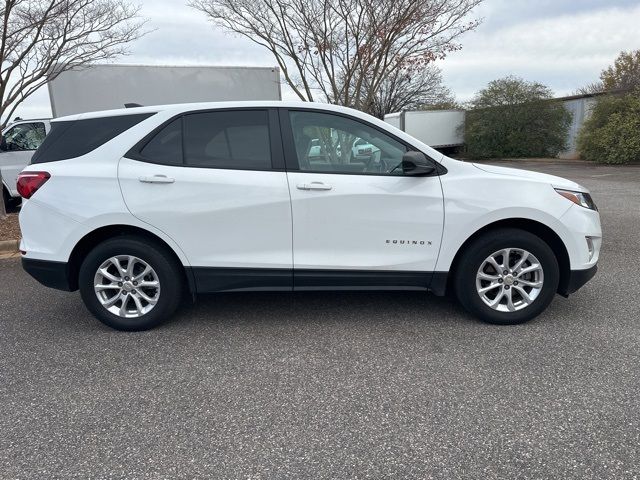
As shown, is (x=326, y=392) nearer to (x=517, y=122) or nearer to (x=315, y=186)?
(x=315, y=186)

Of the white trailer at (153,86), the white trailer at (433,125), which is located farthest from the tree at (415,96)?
the white trailer at (153,86)

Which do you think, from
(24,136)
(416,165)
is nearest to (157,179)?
(416,165)

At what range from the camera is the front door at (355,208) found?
3.50 m

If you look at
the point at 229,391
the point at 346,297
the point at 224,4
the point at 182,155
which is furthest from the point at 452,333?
the point at 224,4

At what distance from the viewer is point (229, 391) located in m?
2.84

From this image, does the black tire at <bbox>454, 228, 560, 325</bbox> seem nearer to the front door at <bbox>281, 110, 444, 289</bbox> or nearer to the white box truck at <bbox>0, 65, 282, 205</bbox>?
the front door at <bbox>281, 110, 444, 289</bbox>

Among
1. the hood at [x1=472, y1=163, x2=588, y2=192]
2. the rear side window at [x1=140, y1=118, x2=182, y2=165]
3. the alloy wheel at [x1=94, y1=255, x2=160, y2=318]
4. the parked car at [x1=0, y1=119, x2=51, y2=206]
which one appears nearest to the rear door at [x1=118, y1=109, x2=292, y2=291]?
the rear side window at [x1=140, y1=118, x2=182, y2=165]

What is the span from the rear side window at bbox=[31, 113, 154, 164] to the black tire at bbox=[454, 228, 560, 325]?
109 inches

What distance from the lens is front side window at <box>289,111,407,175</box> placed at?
3.58m

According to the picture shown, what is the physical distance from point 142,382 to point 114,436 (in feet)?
1.81

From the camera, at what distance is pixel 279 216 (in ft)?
11.5

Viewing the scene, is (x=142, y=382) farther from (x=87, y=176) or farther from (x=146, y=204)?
(x=87, y=176)

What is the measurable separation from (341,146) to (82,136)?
81.3 inches

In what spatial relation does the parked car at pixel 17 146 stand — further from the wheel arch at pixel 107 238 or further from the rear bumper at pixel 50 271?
the wheel arch at pixel 107 238
